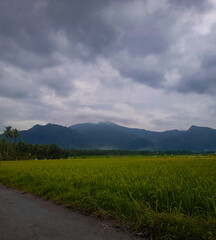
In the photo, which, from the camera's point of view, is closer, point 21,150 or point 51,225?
point 51,225

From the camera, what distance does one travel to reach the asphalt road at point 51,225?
3217mm

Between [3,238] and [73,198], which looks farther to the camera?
[73,198]

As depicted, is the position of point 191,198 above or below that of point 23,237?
above

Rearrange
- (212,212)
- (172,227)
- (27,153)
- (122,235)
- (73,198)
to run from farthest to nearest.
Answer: (27,153)
(73,198)
(212,212)
(122,235)
(172,227)

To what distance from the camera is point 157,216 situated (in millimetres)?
3342

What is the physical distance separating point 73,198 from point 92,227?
201 cm

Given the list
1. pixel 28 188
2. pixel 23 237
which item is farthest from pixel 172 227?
pixel 28 188

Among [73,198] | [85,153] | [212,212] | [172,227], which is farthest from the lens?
[85,153]

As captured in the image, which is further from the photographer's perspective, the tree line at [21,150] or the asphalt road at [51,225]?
the tree line at [21,150]

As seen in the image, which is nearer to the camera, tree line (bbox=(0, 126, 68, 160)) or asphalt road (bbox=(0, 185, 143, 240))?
asphalt road (bbox=(0, 185, 143, 240))

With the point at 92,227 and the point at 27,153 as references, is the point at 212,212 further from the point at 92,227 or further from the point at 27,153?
the point at 27,153

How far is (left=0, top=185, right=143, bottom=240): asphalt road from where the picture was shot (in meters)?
3.22

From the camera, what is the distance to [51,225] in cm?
375

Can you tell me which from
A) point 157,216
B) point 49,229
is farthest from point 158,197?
point 49,229
